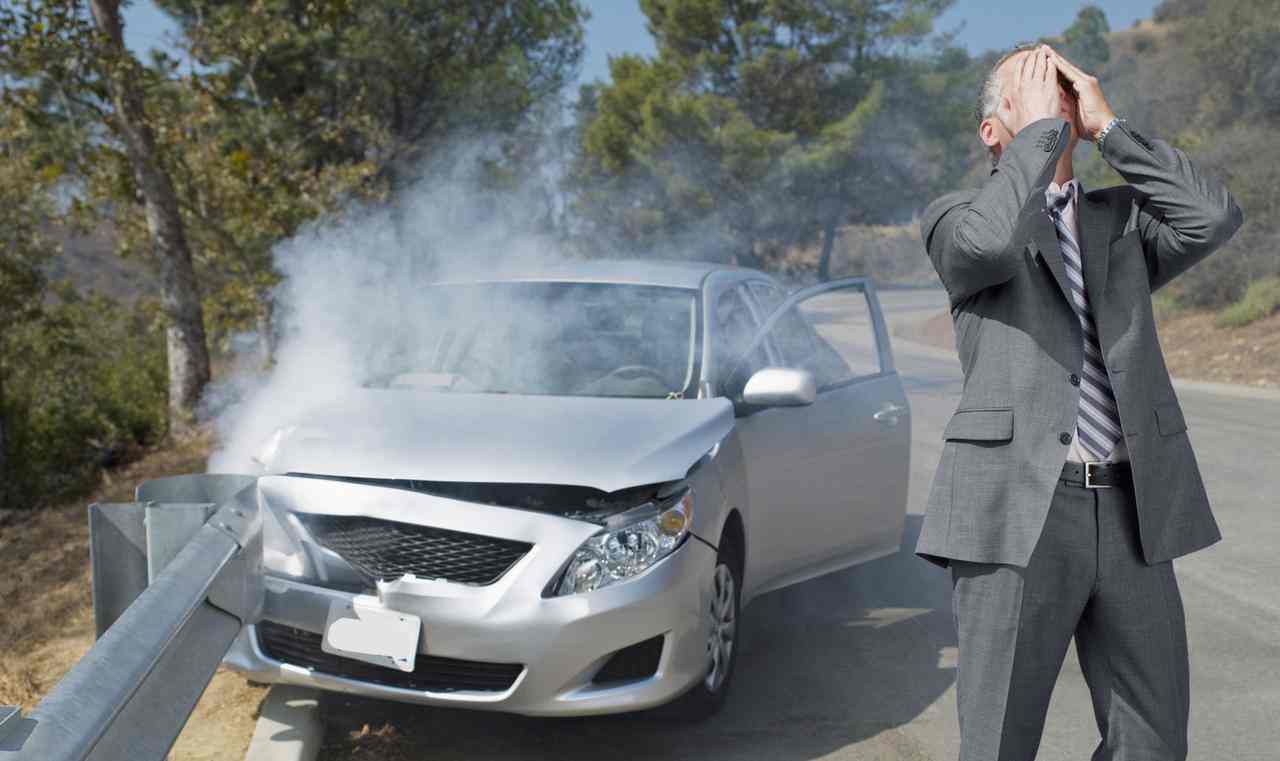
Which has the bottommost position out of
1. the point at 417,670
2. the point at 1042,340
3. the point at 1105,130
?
the point at 417,670

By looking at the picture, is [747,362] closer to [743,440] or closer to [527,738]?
[743,440]

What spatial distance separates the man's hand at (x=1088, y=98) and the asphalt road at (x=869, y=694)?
2240 mm

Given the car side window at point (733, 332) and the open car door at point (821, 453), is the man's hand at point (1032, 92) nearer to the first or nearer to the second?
the open car door at point (821, 453)

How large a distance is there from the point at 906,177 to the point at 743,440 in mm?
45332

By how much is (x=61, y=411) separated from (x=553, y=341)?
34.2 feet

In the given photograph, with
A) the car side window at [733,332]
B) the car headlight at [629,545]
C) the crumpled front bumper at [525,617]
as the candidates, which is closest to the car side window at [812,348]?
the car side window at [733,332]

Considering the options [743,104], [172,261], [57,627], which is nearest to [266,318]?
[172,261]

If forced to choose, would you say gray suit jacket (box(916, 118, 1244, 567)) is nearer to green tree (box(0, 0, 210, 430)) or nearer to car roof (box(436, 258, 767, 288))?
car roof (box(436, 258, 767, 288))

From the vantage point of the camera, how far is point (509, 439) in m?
4.00

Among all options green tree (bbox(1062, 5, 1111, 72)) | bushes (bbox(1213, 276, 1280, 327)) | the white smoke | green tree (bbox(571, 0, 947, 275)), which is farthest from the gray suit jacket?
green tree (bbox(1062, 5, 1111, 72))

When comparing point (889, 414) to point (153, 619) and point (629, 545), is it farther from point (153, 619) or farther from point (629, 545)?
point (153, 619)

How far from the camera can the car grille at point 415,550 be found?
12.2ft

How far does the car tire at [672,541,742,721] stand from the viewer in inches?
164

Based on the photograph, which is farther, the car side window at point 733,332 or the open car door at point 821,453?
the car side window at point 733,332
